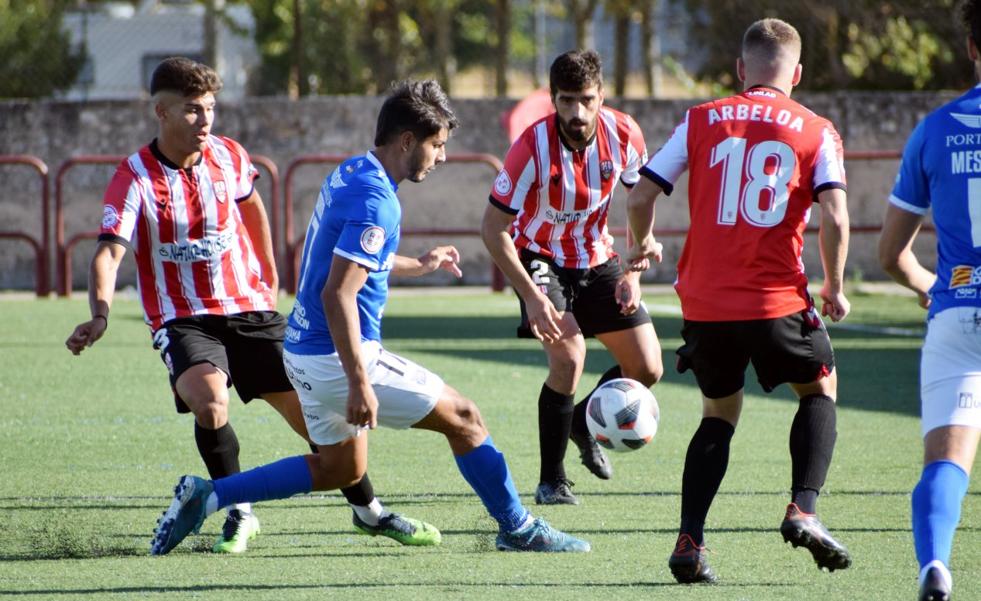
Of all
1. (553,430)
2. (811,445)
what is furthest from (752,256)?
(553,430)

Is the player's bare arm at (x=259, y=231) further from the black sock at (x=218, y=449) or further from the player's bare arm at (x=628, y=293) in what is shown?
the player's bare arm at (x=628, y=293)

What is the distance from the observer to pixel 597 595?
15.2ft

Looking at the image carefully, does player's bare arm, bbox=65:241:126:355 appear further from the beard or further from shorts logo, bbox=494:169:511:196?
the beard

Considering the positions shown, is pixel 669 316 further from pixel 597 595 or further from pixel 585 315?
pixel 597 595

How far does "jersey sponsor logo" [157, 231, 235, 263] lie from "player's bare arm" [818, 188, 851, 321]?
7.68 feet

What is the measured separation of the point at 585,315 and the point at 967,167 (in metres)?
2.81

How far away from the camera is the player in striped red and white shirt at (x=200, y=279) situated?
5465 mm

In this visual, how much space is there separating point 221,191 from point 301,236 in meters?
11.0

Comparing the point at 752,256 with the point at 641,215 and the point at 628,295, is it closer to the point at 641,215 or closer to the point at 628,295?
the point at 641,215

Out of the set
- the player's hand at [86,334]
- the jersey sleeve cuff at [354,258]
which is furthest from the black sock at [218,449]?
the jersey sleeve cuff at [354,258]

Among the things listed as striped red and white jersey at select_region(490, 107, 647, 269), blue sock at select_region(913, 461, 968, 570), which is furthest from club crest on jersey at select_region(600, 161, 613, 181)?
blue sock at select_region(913, 461, 968, 570)

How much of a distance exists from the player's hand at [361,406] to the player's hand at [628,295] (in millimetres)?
1725

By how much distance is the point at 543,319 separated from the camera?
571 centimetres

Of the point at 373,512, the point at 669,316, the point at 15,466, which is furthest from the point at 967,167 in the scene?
the point at 669,316
